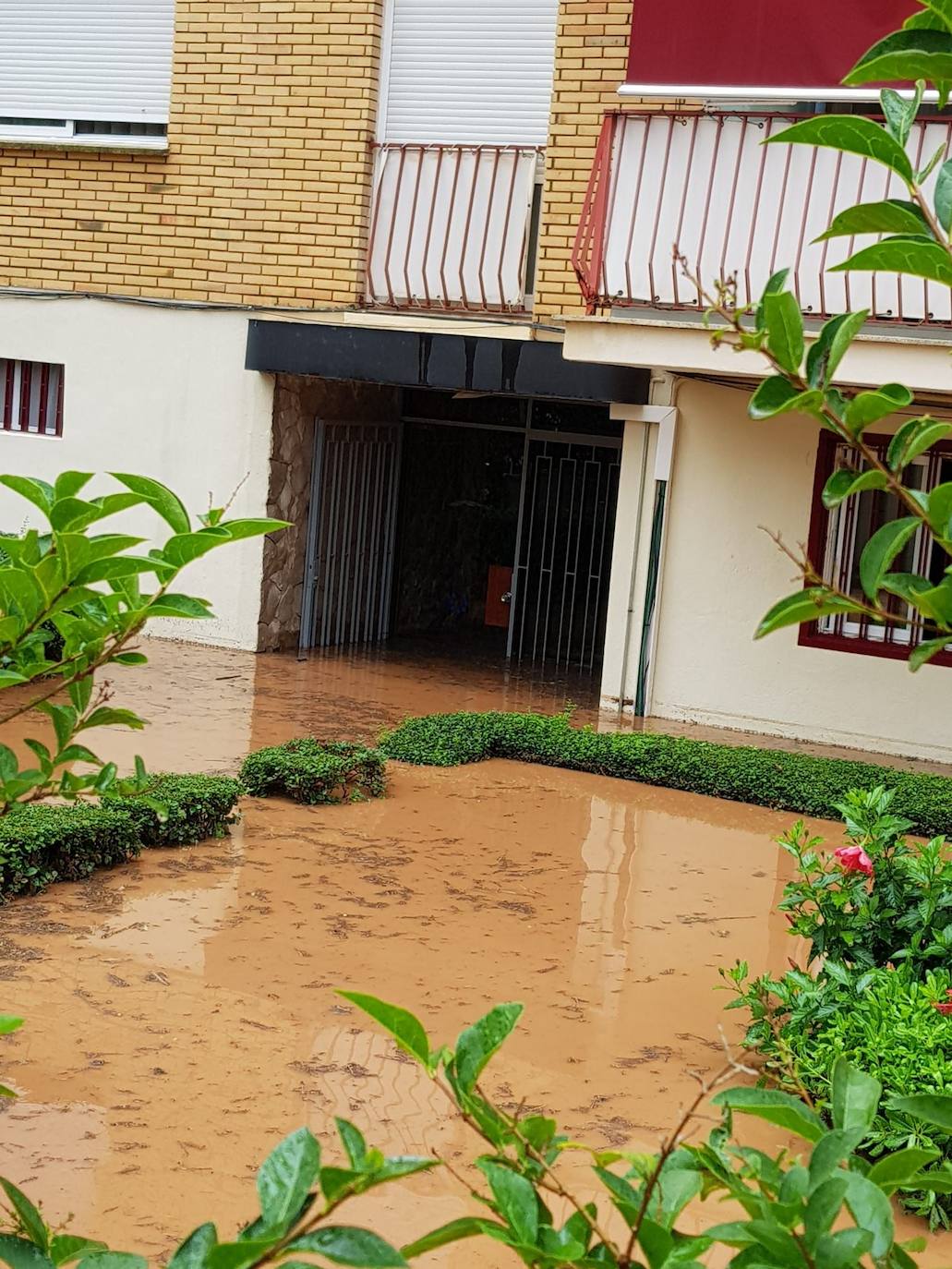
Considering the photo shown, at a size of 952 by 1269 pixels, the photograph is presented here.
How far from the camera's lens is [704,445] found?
42.8 feet

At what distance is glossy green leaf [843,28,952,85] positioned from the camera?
1.47 meters

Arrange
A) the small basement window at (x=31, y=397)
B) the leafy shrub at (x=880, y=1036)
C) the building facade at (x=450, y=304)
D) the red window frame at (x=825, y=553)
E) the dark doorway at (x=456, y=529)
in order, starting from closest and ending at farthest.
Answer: the leafy shrub at (x=880, y=1036) < the building facade at (x=450, y=304) < the red window frame at (x=825, y=553) < the small basement window at (x=31, y=397) < the dark doorway at (x=456, y=529)

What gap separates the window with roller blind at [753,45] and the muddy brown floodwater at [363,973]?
490cm

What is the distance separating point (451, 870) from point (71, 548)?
22.7ft

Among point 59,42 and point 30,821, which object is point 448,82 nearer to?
point 59,42

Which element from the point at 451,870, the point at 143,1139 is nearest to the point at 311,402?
the point at 451,870

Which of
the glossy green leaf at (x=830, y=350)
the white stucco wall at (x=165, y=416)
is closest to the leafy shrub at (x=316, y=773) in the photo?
the white stucco wall at (x=165, y=416)

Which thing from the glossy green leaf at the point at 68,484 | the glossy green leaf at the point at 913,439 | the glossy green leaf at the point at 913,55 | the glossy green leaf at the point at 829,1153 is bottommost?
the glossy green leaf at the point at 829,1153

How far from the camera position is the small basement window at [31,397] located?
15852 millimetres

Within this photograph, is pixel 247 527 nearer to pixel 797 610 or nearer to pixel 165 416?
pixel 797 610

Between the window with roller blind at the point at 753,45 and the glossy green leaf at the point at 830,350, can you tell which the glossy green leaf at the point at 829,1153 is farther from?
the window with roller blind at the point at 753,45

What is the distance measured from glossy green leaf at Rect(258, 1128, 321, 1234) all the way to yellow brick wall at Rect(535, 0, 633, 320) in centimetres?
A: 1245

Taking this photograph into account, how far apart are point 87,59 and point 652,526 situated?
7.06m

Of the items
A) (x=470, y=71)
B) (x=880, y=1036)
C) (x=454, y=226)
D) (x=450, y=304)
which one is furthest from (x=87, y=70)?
(x=880, y=1036)
